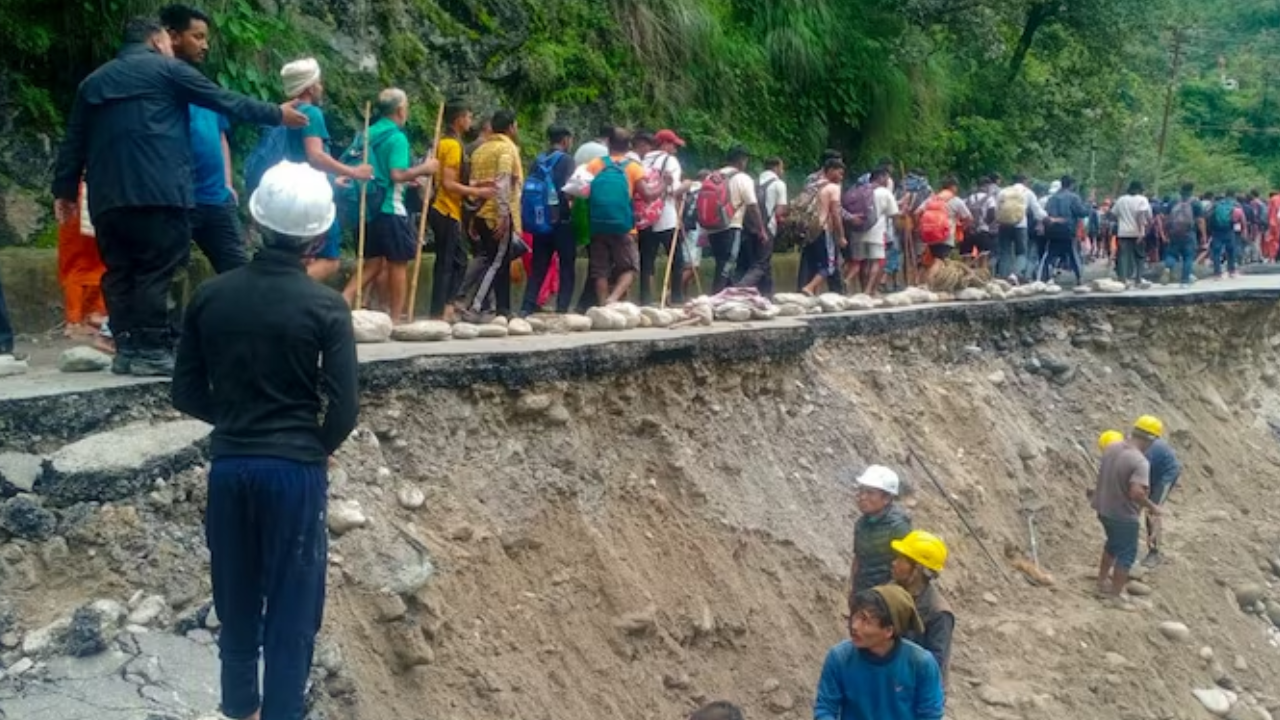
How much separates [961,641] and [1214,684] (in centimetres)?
239

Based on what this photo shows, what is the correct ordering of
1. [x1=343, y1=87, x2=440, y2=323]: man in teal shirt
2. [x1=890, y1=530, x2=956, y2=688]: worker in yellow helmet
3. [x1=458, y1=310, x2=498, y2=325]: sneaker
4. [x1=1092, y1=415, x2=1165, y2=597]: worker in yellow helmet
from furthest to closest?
[x1=1092, y1=415, x2=1165, y2=597]: worker in yellow helmet, [x1=458, y1=310, x2=498, y2=325]: sneaker, [x1=343, y1=87, x2=440, y2=323]: man in teal shirt, [x1=890, y1=530, x2=956, y2=688]: worker in yellow helmet

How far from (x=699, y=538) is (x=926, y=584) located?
2183 mm

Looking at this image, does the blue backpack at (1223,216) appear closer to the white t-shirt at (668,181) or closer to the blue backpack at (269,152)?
the white t-shirt at (668,181)

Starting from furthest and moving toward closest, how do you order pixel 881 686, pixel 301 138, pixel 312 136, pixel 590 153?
pixel 590 153
pixel 301 138
pixel 312 136
pixel 881 686

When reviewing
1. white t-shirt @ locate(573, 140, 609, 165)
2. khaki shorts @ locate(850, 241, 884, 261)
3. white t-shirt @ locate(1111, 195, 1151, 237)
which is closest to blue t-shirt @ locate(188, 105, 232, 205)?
white t-shirt @ locate(573, 140, 609, 165)

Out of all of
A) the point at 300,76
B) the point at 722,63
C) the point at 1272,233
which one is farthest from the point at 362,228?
the point at 1272,233

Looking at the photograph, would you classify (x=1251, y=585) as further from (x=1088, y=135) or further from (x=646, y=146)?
(x=1088, y=135)

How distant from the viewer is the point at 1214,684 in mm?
10961

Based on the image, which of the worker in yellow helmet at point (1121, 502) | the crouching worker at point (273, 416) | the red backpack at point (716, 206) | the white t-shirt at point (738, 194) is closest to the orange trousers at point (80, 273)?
the crouching worker at point (273, 416)

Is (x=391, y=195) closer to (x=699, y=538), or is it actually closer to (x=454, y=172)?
(x=454, y=172)

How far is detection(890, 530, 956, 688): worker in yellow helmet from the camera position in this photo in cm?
646

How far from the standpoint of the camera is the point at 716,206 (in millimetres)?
12906

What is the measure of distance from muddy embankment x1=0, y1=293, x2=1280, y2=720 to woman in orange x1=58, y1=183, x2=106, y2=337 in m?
1.99

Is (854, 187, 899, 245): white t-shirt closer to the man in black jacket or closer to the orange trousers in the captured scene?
the orange trousers
